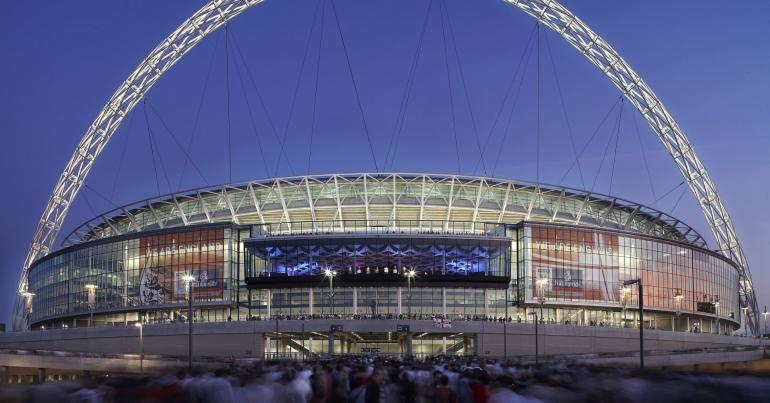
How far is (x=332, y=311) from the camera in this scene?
107938mm

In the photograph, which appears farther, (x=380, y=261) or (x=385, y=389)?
(x=380, y=261)

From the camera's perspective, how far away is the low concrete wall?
312 feet

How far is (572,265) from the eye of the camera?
4336 inches

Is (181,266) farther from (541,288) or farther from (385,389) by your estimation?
(385,389)

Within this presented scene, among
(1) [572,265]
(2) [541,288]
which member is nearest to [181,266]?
(2) [541,288]

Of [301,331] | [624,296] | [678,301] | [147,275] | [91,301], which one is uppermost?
[147,275]

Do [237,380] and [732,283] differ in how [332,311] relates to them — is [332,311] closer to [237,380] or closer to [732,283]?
→ [732,283]

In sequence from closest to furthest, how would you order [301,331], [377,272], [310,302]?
[301,331] < [377,272] < [310,302]

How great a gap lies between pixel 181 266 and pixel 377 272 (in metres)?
24.9

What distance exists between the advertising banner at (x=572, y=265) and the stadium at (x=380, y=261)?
15cm

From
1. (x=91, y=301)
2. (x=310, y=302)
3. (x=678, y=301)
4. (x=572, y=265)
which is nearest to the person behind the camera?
(x=310, y=302)

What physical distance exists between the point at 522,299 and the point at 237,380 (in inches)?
3428

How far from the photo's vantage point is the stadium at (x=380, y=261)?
4220 inches

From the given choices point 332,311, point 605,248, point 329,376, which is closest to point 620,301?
point 605,248
